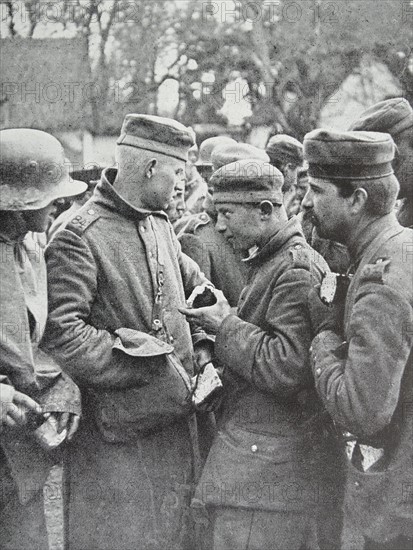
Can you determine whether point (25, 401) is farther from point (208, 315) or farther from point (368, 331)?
point (368, 331)

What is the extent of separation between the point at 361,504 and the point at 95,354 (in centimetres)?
140

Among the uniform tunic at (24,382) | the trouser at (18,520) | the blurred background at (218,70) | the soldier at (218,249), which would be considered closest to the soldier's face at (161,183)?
the uniform tunic at (24,382)

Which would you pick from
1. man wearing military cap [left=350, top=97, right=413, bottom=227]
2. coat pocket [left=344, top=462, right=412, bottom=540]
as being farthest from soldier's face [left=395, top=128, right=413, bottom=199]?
coat pocket [left=344, top=462, right=412, bottom=540]

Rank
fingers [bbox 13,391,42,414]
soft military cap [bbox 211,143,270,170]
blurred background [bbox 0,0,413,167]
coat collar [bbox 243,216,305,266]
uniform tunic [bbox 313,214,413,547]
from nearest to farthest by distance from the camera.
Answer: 1. uniform tunic [bbox 313,214,413,547]
2. fingers [bbox 13,391,42,414]
3. coat collar [bbox 243,216,305,266]
4. soft military cap [bbox 211,143,270,170]
5. blurred background [bbox 0,0,413,167]

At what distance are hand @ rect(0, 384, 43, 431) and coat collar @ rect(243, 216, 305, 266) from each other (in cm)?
122

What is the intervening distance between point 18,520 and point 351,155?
2.30 metres

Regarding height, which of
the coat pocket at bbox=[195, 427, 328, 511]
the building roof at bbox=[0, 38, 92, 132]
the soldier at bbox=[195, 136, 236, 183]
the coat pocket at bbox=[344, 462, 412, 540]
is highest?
the coat pocket at bbox=[344, 462, 412, 540]

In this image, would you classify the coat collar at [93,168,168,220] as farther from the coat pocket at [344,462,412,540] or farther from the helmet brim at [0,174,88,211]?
the coat pocket at [344,462,412,540]

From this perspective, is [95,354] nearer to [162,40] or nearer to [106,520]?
[106,520]

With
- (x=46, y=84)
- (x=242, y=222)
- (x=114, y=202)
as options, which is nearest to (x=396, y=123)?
(x=242, y=222)

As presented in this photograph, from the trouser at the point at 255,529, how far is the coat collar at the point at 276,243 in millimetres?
1189

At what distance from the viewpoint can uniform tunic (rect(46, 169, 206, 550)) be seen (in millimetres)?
3463

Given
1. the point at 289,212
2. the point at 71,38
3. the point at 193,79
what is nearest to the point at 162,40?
the point at 193,79

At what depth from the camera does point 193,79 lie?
16953mm
